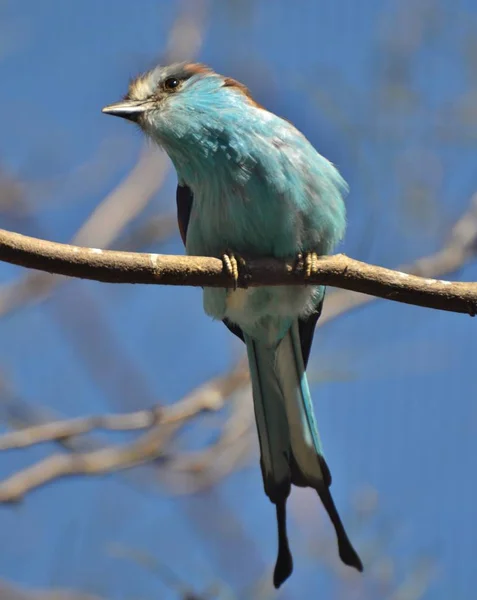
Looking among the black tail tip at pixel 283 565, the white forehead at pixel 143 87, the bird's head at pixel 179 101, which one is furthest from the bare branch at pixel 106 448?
the white forehead at pixel 143 87

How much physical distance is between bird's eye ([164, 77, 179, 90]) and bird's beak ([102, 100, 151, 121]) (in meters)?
0.13

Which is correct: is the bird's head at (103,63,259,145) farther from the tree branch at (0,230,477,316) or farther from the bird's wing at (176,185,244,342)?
the tree branch at (0,230,477,316)

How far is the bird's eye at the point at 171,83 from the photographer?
3.45 meters

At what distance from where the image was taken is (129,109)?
11.0 feet

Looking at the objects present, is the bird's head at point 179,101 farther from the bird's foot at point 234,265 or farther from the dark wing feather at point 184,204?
the bird's foot at point 234,265

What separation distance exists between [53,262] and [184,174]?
112cm

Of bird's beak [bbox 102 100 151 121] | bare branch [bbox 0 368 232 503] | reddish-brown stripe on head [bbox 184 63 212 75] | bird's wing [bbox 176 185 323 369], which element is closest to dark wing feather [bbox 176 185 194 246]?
bird's wing [bbox 176 185 323 369]

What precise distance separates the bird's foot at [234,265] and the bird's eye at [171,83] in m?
0.97

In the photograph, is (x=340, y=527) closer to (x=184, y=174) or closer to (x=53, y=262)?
(x=184, y=174)

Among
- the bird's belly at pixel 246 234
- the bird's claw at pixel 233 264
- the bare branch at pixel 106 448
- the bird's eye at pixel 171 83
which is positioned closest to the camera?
the bird's claw at pixel 233 264

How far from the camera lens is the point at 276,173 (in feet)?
9.86

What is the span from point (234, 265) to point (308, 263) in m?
0.28

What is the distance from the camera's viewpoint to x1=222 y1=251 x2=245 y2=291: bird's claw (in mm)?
2615

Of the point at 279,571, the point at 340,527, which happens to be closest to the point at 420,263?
the point at 340,527
